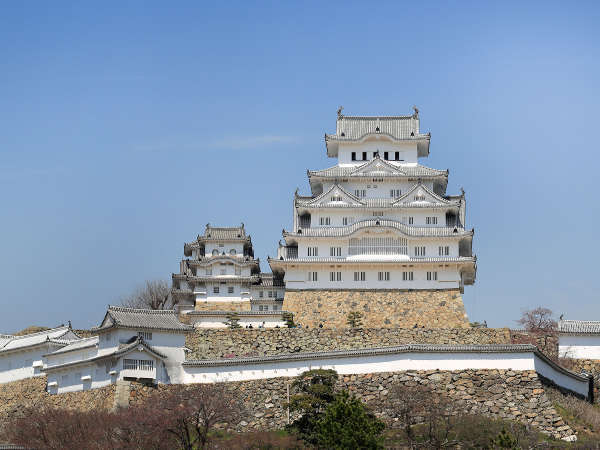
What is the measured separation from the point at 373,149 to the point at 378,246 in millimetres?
8617

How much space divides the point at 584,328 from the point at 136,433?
2294 centimetres

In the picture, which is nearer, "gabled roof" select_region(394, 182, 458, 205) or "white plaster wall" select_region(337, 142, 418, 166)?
"gabled roof" select_region(394, 182, 458, 205)

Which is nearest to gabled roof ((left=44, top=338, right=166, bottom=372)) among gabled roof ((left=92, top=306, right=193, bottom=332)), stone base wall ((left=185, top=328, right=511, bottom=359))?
gabled roof ((left=92, top=306, right=193, bottom=332))

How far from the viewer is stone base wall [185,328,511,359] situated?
1871 inches

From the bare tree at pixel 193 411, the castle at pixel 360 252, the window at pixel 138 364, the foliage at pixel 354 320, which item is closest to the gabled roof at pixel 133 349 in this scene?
the window at pixel 138 364

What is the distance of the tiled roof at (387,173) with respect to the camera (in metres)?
60.9

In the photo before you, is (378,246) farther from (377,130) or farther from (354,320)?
(377,130)

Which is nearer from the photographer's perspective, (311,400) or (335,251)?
(311,400)

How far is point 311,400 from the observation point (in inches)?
1559

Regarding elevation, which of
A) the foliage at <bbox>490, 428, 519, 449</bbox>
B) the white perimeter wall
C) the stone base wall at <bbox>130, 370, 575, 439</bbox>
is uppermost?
the white perimeter wall

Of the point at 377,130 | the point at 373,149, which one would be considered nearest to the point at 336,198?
the point at 373,149

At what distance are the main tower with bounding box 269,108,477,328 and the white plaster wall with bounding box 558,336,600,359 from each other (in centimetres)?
576

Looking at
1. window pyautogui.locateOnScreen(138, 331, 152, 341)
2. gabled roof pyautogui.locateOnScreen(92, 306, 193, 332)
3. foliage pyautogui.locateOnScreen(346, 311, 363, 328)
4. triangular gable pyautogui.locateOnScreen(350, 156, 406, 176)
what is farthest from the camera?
triangular gable pyautogui.locateOnScreen(350, 156, 406, 176)

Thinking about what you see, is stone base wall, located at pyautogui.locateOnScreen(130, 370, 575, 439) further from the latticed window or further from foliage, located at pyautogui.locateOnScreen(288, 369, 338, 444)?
the latticed window
